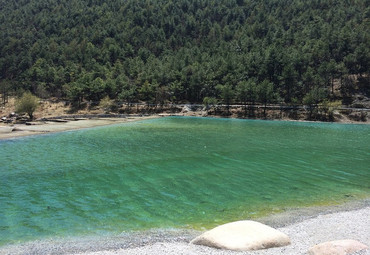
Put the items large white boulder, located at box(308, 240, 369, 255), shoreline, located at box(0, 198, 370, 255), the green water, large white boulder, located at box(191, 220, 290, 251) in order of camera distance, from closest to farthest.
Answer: large white boulder, located at box(308, 240, 369, 255) < large white boulder, located at box(191, 220, 290, 251) < shoreline, located at box(0, 198, 370, 255) < the green water

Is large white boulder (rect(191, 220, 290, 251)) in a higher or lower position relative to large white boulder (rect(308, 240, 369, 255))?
lower

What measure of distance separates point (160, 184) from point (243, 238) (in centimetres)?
1455

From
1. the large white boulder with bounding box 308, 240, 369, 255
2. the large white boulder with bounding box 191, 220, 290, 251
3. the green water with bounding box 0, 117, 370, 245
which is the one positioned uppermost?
the large white boulder with bounding box 308, 240, 369, 255

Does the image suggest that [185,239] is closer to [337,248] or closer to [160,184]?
[337,248]

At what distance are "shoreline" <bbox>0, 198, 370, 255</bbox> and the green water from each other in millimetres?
959

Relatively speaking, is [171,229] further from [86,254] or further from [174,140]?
[174,140]

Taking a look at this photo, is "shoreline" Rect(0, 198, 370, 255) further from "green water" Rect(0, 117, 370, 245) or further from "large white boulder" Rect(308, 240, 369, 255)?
"green water" Rect(0, 117, 370, 245)

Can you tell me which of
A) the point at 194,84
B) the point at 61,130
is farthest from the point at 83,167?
the point at 194,84

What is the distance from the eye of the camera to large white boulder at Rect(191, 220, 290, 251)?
14273 millimetres

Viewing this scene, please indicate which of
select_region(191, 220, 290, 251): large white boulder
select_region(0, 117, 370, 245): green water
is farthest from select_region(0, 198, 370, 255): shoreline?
select_region(0, 117, 370, 245): green water

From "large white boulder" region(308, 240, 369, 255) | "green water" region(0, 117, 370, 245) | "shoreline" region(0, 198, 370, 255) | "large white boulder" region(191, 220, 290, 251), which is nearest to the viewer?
"large white boulder" region(308, 240, 369, 255)

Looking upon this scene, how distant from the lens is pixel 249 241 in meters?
14.4

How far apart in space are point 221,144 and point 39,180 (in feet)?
104

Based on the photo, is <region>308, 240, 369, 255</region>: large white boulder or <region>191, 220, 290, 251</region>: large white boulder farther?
<region>191, 220, 290, 251</region>: large white boulder
